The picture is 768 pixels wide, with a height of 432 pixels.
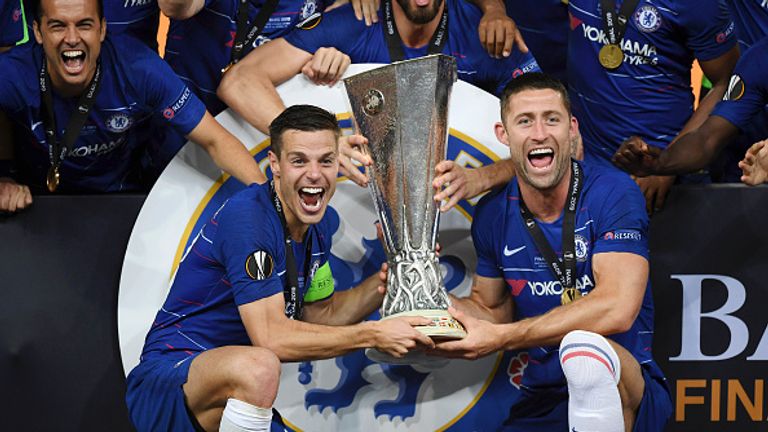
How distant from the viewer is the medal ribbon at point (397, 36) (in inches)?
202

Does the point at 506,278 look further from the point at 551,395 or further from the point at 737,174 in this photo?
the point at 737,174

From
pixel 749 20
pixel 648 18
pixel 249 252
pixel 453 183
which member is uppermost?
pixel 749 20

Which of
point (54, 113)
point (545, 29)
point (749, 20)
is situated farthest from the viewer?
point (545, 29)

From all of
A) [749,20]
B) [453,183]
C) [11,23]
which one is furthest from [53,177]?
[749,20]

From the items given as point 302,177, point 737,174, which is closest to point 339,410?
point 302,177

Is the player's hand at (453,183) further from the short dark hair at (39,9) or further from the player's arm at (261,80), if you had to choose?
the short dark hair at (39,9)

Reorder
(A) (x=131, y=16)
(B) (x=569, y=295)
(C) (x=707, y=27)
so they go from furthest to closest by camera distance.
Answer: (A) (x=131, y=16), (C) (x=707, y=27), (B) (x=569, y=295)

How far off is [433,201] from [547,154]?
1.29 ft

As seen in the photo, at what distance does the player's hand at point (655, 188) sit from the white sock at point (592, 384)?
832 millimetres

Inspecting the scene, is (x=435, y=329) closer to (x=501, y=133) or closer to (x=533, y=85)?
(x=501, y=133)

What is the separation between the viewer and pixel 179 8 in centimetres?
513

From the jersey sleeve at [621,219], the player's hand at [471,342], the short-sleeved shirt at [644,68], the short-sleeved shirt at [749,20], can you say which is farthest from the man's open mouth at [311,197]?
the short-sleeved shirt at [749,20]

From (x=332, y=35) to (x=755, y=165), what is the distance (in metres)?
1.53

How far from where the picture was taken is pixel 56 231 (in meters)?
4.98
